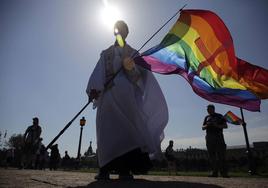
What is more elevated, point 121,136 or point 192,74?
point 192,74

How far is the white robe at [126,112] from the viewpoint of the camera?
16.3 feet

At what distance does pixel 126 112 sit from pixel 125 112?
2 centimetres

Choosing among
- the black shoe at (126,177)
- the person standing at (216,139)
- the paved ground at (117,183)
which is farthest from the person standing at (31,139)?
the black shoe at (126,177)

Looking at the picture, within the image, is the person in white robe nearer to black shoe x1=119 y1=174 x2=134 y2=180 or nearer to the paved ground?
black shoe x1=119 y1=174 x2=134 y2=180

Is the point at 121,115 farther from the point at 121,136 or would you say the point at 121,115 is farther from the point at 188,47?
the point at 188,47

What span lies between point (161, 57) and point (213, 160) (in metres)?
3.70

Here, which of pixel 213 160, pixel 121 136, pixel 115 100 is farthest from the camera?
pixel 213 160

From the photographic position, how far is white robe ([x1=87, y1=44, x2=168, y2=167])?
496 cm

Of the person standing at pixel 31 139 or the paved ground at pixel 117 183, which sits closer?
the paved ground at pixel 117 183

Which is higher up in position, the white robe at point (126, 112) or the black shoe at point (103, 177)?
the white robe at point (126, 112)

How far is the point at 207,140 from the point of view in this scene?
8.77m

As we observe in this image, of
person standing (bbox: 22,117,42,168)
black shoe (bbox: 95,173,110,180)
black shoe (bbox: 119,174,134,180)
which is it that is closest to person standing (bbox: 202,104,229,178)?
black shoe (bbox: 119,174,134,180)

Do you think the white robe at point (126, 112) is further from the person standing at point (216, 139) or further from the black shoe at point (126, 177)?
the person standing at point (216, 139)

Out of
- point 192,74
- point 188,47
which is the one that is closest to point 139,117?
point 192,74
